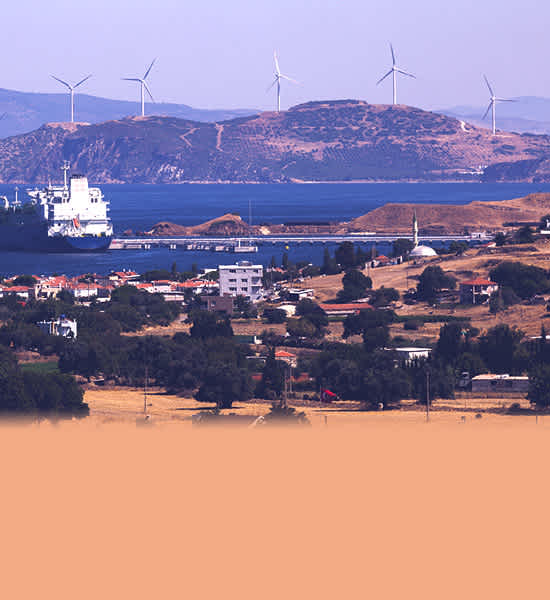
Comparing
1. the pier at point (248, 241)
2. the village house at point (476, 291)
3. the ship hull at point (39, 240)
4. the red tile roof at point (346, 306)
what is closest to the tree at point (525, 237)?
the village house at point (476, 291)

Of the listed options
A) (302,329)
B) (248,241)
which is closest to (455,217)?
(248,241)

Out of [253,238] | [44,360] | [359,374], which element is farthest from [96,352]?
[253,238]

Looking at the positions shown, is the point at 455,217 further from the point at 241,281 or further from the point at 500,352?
the point at 500,352

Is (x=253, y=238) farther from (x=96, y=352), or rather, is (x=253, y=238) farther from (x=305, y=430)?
(x=305, y=430)

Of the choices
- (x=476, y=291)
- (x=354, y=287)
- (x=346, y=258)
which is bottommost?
(x=476, y=291)

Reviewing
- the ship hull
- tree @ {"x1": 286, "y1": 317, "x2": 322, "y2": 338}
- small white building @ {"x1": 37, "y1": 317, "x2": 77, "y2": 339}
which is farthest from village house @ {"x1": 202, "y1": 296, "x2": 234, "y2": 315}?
the ship hull

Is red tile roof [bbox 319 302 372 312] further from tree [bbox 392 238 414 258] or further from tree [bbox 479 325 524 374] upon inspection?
tree [bbox 392 238 414 258]

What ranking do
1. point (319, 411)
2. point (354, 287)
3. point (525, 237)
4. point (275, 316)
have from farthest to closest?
point (525, 237), point (354, 287), point (275, 316), point (319, 411)
